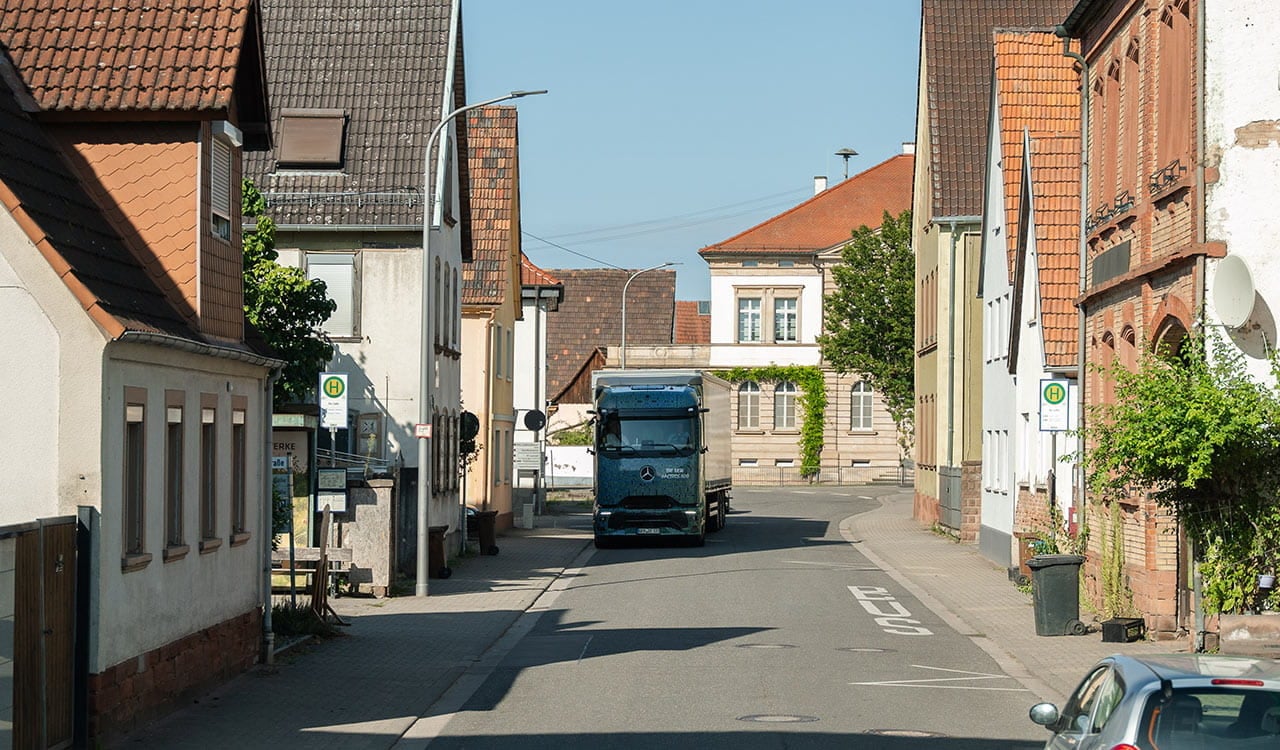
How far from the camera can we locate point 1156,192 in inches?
767

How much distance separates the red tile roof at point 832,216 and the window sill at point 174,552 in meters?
68.8

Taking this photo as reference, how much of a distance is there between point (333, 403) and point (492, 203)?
1979cm

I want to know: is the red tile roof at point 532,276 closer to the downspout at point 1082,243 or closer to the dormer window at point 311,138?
the dormer window at point 311,138

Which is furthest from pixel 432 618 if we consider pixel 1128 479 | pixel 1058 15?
pixel 1058 15

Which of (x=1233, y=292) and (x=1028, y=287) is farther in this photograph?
(x=1028, y=287)

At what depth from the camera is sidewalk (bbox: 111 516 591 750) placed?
13.1 metres

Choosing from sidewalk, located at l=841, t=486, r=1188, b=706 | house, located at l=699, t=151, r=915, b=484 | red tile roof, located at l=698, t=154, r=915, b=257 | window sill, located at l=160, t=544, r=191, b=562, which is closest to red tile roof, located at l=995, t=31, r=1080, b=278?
sidewalk, located at l=841, t=486, r=1188, b=706

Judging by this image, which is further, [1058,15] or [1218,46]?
[1058,15]

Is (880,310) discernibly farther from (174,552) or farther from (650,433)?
(174,552)

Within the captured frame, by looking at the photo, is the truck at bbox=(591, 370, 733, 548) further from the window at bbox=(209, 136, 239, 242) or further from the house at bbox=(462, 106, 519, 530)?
the window at bbox=(209, 136, 239, 242)

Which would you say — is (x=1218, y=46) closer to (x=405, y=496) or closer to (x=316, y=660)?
(x=316, y=660)

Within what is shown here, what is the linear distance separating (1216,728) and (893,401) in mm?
68998

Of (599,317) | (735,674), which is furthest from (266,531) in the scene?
(599,317)

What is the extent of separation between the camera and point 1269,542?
17297 mm
